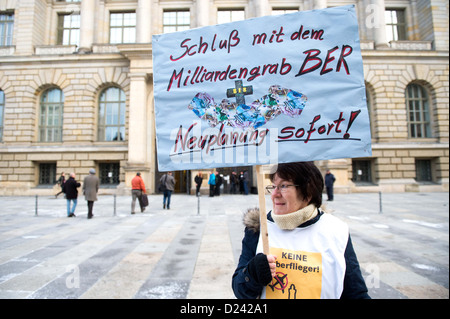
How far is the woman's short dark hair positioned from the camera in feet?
5.65

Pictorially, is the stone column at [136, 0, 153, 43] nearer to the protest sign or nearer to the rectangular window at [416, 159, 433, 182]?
the protest sign

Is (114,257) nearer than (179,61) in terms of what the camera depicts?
No

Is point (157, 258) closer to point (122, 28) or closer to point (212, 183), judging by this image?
point (212, 183)

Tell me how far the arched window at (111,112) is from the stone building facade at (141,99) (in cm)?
8

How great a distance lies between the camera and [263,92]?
195cm

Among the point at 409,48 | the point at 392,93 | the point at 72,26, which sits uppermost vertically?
the point at 72,26

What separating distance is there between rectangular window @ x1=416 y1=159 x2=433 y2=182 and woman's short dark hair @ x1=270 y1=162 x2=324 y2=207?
25108 mm

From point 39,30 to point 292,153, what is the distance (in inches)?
948

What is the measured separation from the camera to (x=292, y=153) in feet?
5.92

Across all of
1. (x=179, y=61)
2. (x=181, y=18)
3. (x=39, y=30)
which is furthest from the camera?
(x=181, y=18)

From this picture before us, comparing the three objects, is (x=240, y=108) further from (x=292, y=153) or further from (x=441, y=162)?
(x=441, y=162)

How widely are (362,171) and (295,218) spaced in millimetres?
22932

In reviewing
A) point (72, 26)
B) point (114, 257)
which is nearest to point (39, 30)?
point (72, 26)

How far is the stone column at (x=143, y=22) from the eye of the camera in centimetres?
2130
